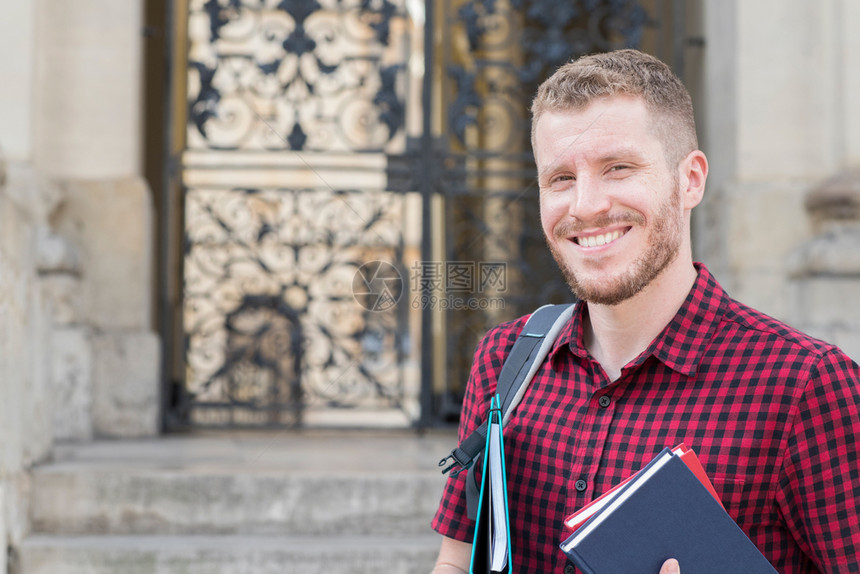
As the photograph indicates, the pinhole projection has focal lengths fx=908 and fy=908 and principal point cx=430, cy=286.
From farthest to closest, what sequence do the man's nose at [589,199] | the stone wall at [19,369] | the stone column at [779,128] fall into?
the stone column at [779,128], the stone wall at [19,369], the man's nose at [589,199]

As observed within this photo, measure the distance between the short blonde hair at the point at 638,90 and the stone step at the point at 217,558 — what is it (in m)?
2.41

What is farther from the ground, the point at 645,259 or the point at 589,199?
the point at 589,199

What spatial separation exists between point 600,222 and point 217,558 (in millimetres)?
2538

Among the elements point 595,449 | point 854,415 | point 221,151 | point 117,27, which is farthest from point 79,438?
point 854,415

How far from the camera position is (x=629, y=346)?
1.58m

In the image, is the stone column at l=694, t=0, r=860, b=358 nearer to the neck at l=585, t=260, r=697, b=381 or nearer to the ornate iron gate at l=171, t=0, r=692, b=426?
the ornate iron gate at l=171, t=0, r=692, b=426

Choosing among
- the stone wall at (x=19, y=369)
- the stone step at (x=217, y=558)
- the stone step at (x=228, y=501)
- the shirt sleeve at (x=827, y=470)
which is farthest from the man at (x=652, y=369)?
the stone wall at (x=19, y=369)

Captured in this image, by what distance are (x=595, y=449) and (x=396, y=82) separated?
4654mm

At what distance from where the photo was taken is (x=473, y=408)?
1.76 meters

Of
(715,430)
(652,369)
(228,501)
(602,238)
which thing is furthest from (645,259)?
(228,501)

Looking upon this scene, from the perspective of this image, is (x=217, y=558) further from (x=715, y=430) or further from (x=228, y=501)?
(x=715, y=430)

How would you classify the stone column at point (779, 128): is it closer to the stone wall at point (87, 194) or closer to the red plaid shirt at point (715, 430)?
the stone wall at point (87, 194)

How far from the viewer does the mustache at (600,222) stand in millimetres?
1506

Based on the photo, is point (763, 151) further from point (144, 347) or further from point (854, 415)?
point (854, 415)
